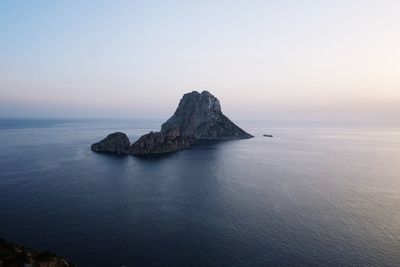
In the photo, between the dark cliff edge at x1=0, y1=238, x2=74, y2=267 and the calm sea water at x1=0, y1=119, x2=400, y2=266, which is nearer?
the dark cliff edge at x1=0, y1=238, x2=74, y2=267

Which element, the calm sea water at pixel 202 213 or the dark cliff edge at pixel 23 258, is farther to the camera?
the calm sea water at pixel 202 213

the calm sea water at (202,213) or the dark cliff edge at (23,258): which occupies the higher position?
the dark cliff edge at (23,258)

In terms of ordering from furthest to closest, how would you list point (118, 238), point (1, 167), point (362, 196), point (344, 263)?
point (1, 167) → point (362, 196) → point (118, 238) → point (344, 263)

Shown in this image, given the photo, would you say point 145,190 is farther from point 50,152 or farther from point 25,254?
point 50,152

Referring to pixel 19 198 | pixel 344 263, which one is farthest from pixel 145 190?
pixel 344 263
